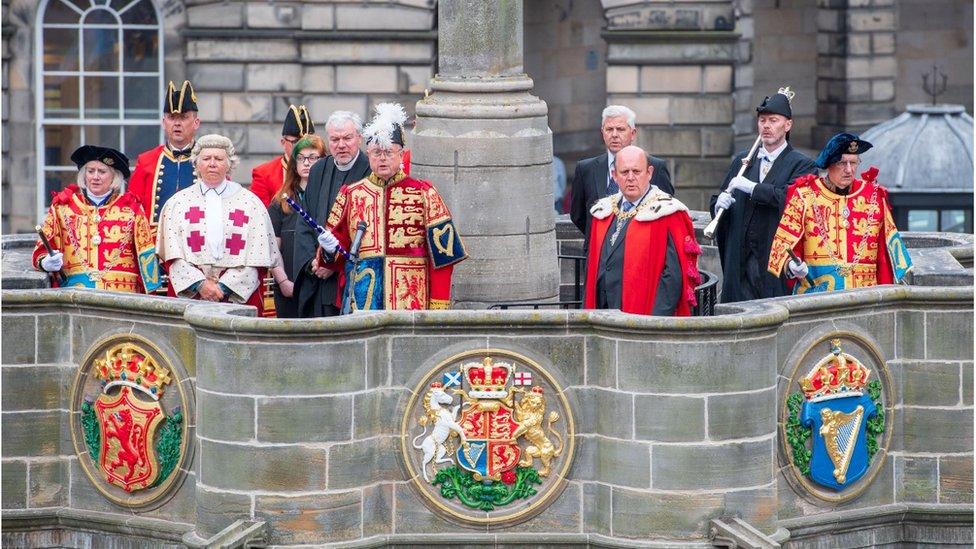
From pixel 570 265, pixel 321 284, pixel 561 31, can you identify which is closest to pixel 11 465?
pixel 321 284

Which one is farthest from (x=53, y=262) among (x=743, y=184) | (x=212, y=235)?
(x=743, y=184)

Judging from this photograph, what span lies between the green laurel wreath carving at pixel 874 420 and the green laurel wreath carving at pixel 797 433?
1.29 ft

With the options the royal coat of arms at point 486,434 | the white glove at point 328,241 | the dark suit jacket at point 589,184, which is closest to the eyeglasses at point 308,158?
the white glove at point 328,241

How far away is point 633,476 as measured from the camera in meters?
12.9

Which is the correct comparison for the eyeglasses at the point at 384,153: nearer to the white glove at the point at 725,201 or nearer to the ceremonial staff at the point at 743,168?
the ceremonial staff at the point at 743,168

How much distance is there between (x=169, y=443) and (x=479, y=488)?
1.48 m

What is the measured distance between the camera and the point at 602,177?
1549 cm

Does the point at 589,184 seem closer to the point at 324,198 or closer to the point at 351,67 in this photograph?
the point at 324,198

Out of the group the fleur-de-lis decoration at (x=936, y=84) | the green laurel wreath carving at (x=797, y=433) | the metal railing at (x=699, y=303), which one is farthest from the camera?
the fleur-de-lis decoration at (x=936, y=84)

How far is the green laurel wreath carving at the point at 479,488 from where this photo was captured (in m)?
13.0

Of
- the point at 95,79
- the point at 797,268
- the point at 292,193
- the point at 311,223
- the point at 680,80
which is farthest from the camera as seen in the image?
the point at 680,80

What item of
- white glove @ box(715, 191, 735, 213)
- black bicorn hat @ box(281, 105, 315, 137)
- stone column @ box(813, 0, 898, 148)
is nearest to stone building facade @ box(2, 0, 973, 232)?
stone column @ box(813, 0, 898, 148)

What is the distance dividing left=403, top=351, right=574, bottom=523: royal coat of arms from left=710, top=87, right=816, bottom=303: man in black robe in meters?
2.39

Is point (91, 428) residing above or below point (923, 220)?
below
